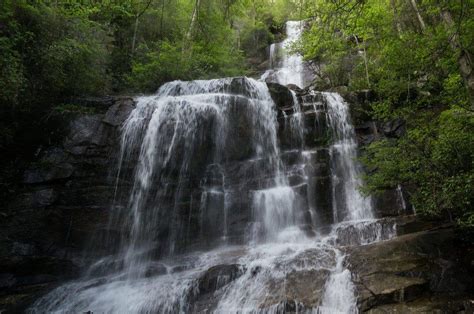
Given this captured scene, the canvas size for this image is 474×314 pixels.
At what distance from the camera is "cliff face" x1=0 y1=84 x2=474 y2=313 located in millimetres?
5617

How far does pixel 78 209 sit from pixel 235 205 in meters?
4.53

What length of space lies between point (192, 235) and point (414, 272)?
5.94 meters

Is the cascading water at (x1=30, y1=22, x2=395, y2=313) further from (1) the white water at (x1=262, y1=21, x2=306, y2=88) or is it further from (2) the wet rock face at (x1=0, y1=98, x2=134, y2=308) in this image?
(1) the white water at (x1=262, y1=21, x2=306, y2=88)

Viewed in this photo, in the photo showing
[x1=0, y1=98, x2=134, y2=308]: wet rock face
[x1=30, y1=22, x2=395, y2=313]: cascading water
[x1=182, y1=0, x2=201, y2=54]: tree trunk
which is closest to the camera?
[x1=182, y1=0, x2=201, y2=54]: tree trunk

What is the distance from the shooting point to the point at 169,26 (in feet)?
56.5

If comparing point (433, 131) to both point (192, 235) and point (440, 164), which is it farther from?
point (192, 235)

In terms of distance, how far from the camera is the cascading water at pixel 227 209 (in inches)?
261

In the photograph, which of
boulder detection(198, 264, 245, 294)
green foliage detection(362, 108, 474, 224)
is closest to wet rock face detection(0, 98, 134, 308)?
boulder detection(198, 264, 245, 294)

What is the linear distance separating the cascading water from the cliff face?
99 millimetres

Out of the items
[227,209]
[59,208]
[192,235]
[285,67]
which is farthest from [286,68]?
[59,208]

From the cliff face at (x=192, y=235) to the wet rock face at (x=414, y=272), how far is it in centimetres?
2

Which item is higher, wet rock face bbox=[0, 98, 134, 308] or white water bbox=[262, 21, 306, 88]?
white water bbox=[262, 21, 306, 88]

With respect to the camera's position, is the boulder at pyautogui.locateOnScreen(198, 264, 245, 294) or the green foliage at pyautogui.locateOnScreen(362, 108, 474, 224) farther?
the boulder at pyautogui.locateOnScreen(198, 264, 245, 294)

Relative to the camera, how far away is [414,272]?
5.79m
